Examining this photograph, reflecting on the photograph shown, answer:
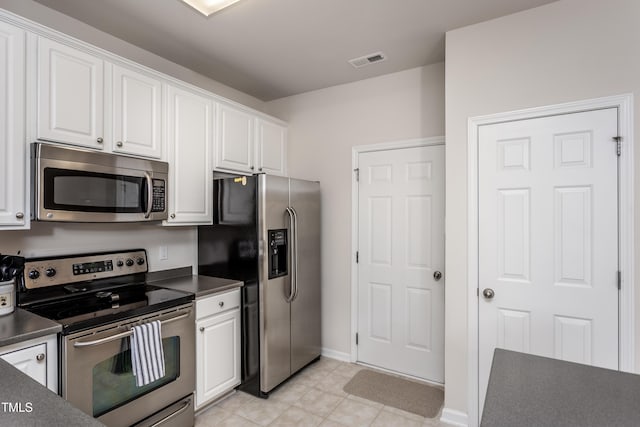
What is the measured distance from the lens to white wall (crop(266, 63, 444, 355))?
2979mm

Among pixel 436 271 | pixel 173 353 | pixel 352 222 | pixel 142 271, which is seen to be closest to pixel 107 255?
pixel 142 271

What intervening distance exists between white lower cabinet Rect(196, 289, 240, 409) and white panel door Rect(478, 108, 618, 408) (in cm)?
181

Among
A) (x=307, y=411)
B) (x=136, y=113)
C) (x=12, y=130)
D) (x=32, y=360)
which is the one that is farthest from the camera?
(x=307, y=411)

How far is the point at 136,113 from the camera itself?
2.19 metres

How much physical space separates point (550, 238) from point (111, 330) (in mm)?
2617

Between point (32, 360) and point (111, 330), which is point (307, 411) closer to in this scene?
point (111, 330)

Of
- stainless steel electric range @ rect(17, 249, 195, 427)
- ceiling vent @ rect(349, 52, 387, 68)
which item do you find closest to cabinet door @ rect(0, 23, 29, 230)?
stainless steel electric range @ rect(17, 249, 195, 427)

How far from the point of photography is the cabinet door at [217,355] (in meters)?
2.31

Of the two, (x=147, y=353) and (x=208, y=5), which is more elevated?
(x=208, y=5)

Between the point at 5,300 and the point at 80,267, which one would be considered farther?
the point at 80,267

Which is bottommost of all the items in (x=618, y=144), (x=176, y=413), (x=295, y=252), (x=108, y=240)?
(x=176, y=413)

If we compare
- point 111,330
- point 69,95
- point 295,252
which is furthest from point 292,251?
point 69,95

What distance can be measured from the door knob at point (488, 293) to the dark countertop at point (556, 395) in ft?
3.51

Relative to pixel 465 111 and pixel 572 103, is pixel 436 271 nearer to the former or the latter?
pixel 465 111
